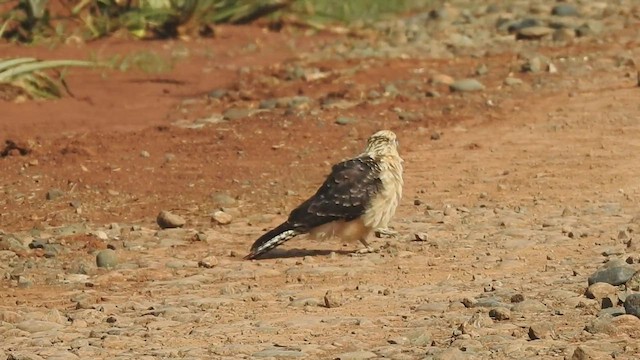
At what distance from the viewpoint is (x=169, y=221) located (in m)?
10.7

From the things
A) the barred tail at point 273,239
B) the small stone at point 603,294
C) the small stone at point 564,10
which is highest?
the small stone at point 603,294

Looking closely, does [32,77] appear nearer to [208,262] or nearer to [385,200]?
[208,262]

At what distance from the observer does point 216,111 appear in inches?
573

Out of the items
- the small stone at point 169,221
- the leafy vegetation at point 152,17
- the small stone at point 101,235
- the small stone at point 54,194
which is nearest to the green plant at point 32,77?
the leafy vegetation at point 152,17

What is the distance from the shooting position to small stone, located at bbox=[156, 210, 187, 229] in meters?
10.8

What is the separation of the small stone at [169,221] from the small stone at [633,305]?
13.7 feet

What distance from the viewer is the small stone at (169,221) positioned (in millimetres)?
10750

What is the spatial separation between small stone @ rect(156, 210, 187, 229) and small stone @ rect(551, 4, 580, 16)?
944cm

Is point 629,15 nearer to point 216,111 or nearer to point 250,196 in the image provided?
point 216,111

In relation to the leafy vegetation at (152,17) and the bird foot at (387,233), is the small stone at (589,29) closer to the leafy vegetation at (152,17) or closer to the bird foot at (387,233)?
the leafy vegetation at (152,17)

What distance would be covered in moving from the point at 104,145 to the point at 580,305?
6.23 m

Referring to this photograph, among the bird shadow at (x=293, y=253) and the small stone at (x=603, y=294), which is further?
the bird shadow at (x=293, y=253)

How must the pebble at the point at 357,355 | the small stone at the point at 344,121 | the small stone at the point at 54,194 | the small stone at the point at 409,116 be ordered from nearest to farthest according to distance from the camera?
the pebble at the point at 357,355 → the small stone at the point at 54,194 → the small stone at the point at 344,121 → the small stone at the point at 409,116

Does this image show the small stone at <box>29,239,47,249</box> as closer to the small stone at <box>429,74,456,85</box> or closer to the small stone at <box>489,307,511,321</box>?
the small stone at <box>489,307,511,321</box>
